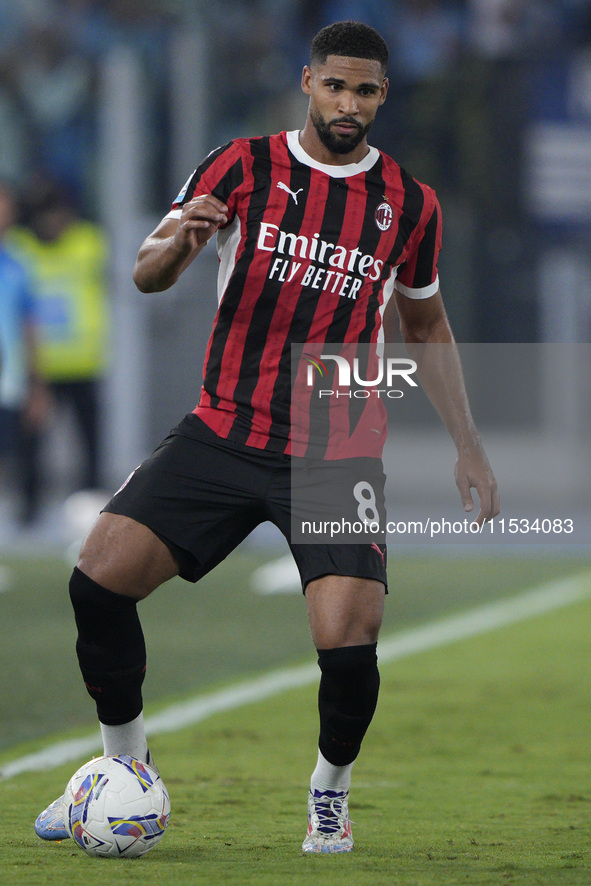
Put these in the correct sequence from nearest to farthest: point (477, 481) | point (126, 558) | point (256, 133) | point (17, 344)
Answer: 1. point (126, 558)
2. point (477, 481)
3. point (17, 344)
4. point (256, 133)

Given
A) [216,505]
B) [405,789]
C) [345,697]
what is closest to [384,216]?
[216,505]

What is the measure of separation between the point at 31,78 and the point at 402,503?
5589 millimetres

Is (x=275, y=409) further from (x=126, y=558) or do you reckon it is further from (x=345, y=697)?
(x=345, y=697)

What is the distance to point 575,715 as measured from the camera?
5.94 meters

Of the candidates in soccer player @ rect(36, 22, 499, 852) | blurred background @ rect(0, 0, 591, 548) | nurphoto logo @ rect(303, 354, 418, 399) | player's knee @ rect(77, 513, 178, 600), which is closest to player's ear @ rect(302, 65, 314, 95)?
soccer player @ rect(36, 22, 499, 852)

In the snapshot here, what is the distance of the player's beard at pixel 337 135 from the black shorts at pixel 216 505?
79 cm

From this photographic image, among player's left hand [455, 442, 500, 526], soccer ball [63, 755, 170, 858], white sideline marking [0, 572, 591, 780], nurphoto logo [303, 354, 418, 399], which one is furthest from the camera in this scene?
white sideline marking [0, 572, 591, 780]

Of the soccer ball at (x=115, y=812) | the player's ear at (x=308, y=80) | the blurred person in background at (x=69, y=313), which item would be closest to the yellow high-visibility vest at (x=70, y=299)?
the blurred person in background at (x=69, y=313)

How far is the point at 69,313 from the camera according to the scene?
1184 cm

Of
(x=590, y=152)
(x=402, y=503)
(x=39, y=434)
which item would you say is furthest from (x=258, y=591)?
(x=590, y=152)

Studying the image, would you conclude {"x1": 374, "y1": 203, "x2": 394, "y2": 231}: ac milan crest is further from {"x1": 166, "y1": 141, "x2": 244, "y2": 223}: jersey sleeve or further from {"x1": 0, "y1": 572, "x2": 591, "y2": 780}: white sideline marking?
{"x1": 0, "y1": 572, "x2": 591, "y2": 780}: white sideline marking

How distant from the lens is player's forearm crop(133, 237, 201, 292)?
3.57 metres

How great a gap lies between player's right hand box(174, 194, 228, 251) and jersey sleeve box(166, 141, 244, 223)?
199mm

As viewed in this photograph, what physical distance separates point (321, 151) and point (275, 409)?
67 cm
